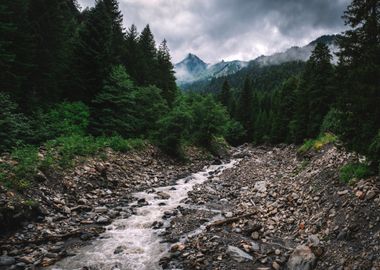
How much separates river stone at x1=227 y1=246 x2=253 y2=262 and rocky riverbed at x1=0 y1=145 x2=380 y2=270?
0.03m

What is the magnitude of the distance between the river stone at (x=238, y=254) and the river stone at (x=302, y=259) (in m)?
1.25

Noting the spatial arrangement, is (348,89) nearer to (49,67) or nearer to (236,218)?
(236,218)

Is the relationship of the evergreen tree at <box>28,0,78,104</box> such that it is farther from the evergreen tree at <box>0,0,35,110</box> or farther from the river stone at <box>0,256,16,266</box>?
the river stone at <box>0,256,16,266</box>

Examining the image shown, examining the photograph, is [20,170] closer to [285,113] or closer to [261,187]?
[261,187]

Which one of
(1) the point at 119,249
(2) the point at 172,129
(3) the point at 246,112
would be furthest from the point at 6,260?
(3) the point at 246,112

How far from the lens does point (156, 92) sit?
104ft

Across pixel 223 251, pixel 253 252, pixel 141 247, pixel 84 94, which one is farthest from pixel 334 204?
pixel 84 94

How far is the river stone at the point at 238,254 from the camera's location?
8.60 meters

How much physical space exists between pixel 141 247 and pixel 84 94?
2039 cm

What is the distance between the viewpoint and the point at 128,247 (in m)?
9.94

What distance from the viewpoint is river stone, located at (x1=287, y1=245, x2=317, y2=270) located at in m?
7.62

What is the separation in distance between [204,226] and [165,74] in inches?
1586

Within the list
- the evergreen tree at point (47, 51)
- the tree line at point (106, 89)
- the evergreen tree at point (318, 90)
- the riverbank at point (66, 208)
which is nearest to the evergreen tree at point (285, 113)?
the tree line at point (106, 89)

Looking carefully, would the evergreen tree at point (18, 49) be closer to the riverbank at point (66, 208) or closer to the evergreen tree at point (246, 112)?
the riverbank at point (66, 208)
